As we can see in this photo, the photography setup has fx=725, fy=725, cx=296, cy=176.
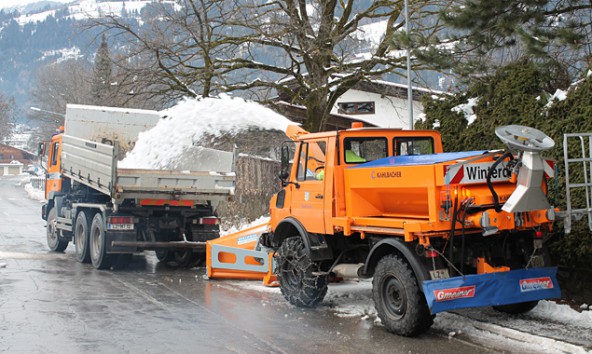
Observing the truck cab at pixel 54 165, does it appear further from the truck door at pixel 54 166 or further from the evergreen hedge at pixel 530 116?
the evergreen hedge at pixel 530 116

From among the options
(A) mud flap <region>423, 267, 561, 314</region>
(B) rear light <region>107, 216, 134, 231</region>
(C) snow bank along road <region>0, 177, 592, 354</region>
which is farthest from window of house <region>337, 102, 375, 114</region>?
(A) mud flap <region>423, 267, 561, 314</region>

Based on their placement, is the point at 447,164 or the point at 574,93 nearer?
the point at 447,164

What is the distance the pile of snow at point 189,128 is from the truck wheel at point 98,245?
1317mm

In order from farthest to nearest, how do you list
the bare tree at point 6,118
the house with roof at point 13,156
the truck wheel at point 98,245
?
the house with roof at point 13,156, the bare tree at point 6,118, the truck wheel at point 98,245

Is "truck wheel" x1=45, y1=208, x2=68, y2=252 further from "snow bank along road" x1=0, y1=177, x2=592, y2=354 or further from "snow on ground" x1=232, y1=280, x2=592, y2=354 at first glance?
"snow on ground" x1=232, y1=280, x2=592, y2=354

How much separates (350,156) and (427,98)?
12.6 feet

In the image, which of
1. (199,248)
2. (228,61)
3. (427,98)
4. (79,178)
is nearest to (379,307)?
(427,98)

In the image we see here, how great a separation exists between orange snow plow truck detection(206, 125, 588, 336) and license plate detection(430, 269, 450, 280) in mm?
12

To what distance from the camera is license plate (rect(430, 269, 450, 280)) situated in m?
7.65

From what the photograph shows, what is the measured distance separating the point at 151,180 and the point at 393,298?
6.69m

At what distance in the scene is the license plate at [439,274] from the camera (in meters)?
7.65

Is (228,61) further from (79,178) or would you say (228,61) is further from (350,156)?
(350,156)

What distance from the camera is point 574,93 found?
9.50 m

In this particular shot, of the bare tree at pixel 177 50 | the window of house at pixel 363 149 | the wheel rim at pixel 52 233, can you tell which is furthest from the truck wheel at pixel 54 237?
the window of house at pixel 363 149
